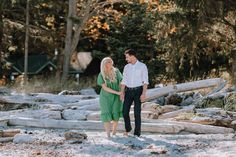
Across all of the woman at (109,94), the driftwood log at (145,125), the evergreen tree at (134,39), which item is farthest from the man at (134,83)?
the evergreen tree at (134,39)

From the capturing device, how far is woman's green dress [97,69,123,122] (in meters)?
12.0

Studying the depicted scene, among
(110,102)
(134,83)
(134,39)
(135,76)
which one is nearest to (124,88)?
(134,83)

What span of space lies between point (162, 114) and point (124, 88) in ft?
11.8

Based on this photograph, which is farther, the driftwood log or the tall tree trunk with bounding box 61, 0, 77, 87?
the tall tree trunk with bounding box 61, 0, 77, 87

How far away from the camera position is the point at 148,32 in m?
32.3

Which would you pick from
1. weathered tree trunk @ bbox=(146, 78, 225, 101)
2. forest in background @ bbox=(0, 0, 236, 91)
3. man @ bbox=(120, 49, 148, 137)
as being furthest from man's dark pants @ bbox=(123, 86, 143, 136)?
forest in background @ bbox=(0, 0, 236, 91)

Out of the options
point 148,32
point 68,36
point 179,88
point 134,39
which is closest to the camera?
point 179,88

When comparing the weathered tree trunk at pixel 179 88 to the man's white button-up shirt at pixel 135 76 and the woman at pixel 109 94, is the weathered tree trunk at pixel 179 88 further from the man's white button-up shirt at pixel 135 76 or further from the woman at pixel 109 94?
the man's white button-up shirt at pixel 135 76

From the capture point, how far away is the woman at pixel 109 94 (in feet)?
39.0

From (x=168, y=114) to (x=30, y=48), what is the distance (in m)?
27.8

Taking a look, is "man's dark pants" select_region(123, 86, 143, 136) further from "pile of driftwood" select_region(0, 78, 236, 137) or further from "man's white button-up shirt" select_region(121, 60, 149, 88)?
"pile of driftwood" select_region(0, 78, 236, 137)

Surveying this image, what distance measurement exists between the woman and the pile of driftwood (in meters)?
1.61

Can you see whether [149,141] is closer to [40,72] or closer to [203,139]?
[203,139]

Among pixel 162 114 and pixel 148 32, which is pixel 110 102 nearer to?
pixel 162 114
